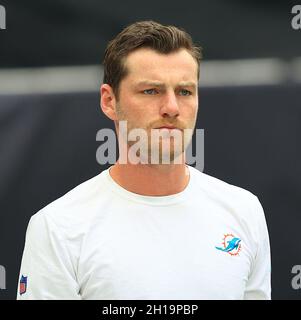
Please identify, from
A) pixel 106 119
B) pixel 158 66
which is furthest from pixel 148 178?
pixel 106 119

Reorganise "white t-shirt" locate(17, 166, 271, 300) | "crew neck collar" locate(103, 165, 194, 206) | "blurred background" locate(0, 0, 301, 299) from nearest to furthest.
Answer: "white t-shirt" locate(17, 166, 271, 300), "crew neck collar" locate(103, 165, 194, 206), "blurred background" locate(0, 0, 301, 299)

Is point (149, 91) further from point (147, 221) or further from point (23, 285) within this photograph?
point (23, 285)

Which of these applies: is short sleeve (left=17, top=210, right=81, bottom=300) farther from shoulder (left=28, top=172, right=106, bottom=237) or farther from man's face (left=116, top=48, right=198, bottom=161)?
man's face (left=116, top=48, right=198, bottom=161)

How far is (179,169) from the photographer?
69.8 inches

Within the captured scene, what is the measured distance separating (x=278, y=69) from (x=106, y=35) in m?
0.60

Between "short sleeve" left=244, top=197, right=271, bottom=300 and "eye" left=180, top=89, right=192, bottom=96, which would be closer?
"eye" left=180, top=89, right=192, bottom=96

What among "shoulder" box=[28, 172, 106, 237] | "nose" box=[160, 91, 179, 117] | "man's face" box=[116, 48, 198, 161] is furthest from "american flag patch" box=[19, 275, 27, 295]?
"nose" box=[160, 91, 179, 117]

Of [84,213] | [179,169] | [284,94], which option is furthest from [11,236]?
[284,94]

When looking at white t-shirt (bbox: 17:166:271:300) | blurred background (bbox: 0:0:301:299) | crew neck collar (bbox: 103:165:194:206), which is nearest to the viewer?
white t-shirt (bbox: 17:166:271:300)

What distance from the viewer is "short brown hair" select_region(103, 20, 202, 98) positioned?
→ 169 centimetres

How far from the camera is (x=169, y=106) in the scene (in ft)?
5.34

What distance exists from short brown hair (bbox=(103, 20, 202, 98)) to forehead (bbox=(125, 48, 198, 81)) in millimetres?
15

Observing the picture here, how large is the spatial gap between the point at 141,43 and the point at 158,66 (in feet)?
0.29
